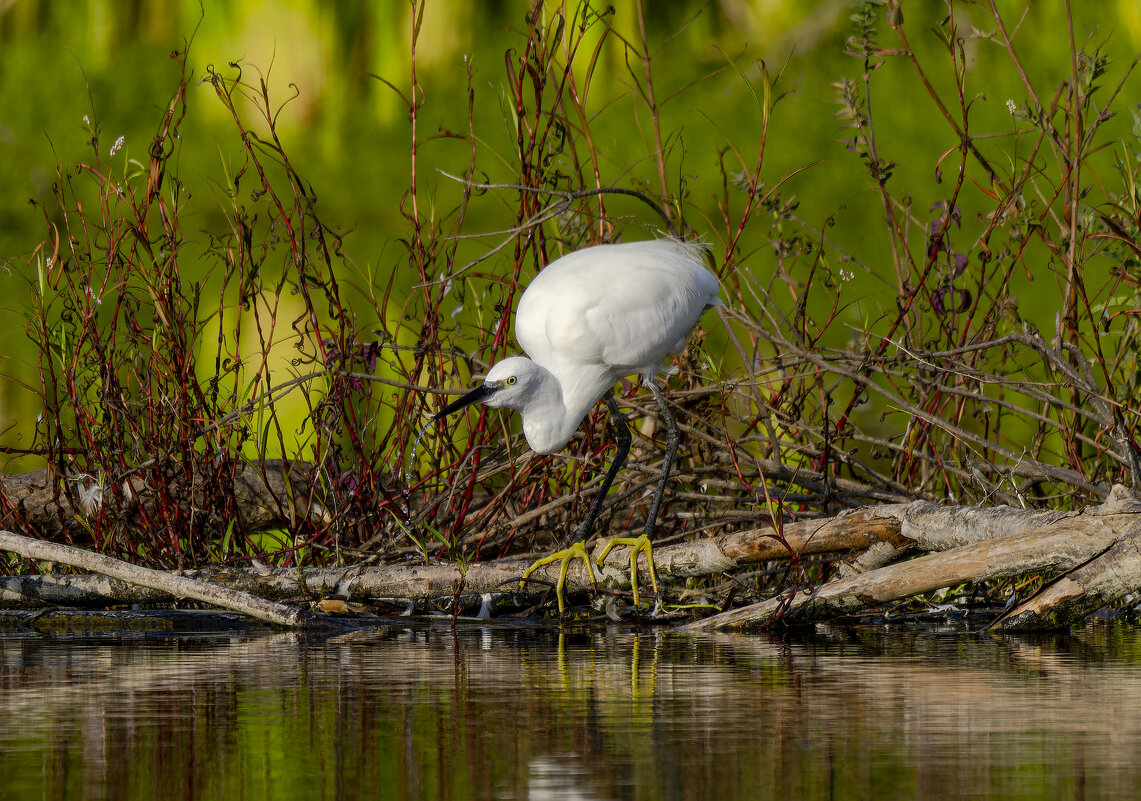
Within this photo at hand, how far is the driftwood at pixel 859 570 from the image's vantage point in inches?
151

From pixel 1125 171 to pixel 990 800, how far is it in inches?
124

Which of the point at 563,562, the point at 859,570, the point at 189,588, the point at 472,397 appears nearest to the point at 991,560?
the point at 859,570

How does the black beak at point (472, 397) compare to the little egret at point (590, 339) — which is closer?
the black beak at point (472, 397)

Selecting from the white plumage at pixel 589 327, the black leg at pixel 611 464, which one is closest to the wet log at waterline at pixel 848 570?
the black leg at pixel 611 464

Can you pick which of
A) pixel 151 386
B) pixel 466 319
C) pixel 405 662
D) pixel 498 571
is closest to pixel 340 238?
pixel 151 386

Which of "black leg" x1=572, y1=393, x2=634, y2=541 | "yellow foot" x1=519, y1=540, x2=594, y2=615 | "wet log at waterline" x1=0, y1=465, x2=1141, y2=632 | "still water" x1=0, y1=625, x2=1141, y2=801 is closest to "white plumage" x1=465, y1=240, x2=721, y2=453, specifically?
"black leg" x1=572, y1=393, x2=634, y2=541

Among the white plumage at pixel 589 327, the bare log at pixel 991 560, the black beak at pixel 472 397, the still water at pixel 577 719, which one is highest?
the white plumage at pixel 589 327

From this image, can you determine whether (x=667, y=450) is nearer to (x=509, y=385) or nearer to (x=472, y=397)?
(x=509, y=385)

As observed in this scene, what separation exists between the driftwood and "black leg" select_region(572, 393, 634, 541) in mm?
250

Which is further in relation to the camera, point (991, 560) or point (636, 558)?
point (636, 558)

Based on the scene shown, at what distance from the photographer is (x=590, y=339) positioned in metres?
4.75

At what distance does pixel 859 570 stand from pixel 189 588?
2036 millimetres

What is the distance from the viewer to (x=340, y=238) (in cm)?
525

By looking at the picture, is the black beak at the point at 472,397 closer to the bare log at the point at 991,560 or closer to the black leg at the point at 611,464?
the black leg at the point at 611,464
